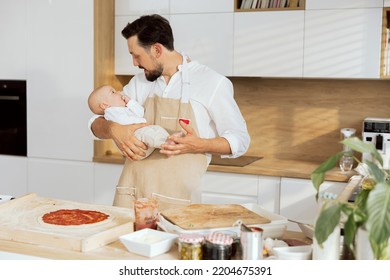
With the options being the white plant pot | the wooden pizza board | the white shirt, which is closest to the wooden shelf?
the white shirt

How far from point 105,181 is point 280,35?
1.54 meters

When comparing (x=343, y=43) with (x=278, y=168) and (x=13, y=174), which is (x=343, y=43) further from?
(x=13, y=174)

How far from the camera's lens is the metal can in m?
1.66

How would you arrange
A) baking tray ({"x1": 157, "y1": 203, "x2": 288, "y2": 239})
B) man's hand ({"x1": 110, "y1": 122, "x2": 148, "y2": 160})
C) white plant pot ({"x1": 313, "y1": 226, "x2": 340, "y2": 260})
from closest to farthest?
white plant pot ({"x1": 313, "y1": 226, "x2": 340, "y2": 260}) → baking tray ({"x1": 157, "y1": 203, "x2": 288, "y2": 239}) → man's hand ({"x1": 110, "y1": 122, "x2": 148, "y2": 160})

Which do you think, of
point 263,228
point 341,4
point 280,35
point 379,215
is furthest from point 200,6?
point 379,215

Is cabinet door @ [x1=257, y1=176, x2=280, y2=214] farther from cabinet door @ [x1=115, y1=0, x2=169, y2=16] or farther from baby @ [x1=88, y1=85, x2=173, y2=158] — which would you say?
cabinet door @ [x1=115, y1=0, x2=169, y2=16]

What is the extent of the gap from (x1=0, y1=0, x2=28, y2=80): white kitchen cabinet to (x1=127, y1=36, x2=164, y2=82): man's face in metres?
1.73

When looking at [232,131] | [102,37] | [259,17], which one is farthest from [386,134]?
[102,37]

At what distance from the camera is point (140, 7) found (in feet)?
13.3

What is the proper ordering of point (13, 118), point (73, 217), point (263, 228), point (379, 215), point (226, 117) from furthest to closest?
point (13, 118), point (226, 117), point (73, 217), point (263, 228), point (379, 215)

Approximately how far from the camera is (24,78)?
4.23 meters

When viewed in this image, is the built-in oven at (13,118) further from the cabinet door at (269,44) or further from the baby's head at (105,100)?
the baby's head at (105,100)
